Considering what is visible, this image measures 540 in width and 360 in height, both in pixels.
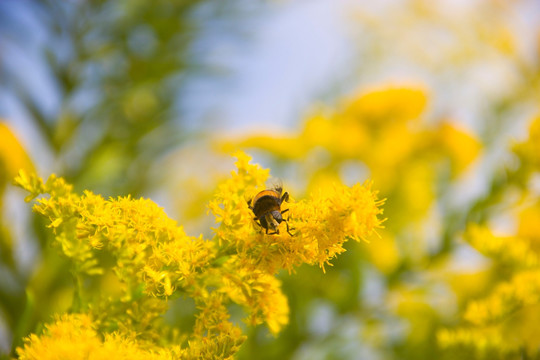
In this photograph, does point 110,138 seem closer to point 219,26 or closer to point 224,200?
point 219,26

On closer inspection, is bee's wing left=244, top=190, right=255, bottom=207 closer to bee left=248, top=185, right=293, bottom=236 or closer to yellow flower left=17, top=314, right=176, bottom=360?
bee left=248, top=185, right=293, bottom=236

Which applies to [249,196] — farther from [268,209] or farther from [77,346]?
[77,346]

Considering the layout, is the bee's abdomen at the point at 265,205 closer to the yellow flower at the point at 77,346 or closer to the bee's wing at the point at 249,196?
the bee's wing at the point at 249,196

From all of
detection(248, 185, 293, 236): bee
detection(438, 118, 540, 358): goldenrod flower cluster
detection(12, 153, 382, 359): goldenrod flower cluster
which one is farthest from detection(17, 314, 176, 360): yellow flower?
detection(438, 118, 540, 358): goldenrod flower cluster

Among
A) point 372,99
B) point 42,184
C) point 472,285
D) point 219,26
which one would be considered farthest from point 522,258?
point 219,26

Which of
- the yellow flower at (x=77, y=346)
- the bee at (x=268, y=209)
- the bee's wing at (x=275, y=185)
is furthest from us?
the bee's wing at (x=275, y=185)

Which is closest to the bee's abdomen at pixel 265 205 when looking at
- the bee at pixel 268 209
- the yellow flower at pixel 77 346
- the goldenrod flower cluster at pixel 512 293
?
the bee at pixel 268 209

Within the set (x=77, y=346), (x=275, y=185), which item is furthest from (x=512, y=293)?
(x=77, y=346)
